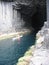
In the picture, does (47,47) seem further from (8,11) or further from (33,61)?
(8,11)

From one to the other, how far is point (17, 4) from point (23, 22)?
141 inches

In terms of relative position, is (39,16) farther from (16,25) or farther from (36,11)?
Result: (16,25)

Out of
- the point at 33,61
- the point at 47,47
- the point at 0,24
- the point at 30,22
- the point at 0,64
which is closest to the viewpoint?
the point at 33,61

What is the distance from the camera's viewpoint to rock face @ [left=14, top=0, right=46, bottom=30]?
35.5 m

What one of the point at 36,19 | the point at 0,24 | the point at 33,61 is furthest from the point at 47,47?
the point at 36,19

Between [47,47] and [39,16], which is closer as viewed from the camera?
[47,47]

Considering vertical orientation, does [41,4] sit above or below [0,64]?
above

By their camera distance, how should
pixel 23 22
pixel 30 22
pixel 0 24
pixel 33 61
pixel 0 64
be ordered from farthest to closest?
pixel 30 22 < pixel 23 22 < pixel 0 24 < pixel 0 64 < pixel 33 61

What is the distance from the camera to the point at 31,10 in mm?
37250

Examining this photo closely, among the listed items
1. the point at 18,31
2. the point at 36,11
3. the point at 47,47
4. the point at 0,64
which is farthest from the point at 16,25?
the point at 47,47

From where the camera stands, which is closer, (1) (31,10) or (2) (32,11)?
(1) (31,10)

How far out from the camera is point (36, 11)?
39.1 meters

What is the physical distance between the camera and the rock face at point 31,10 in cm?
3550

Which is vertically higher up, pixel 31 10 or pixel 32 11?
pixel 31 10
